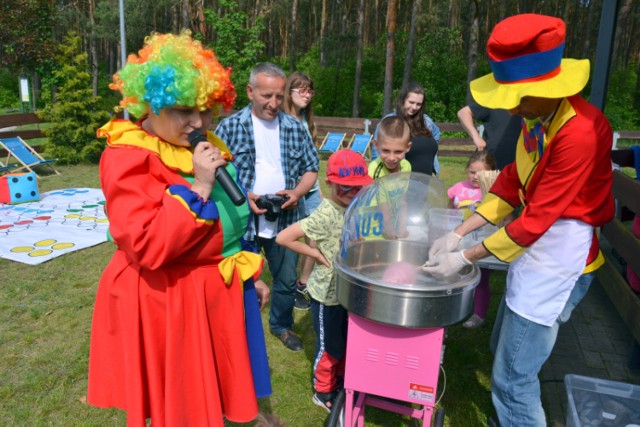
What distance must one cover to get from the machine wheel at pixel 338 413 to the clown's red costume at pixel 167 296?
553 millimetres

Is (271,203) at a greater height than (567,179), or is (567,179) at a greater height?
(567,179)

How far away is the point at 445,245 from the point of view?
2066 mm

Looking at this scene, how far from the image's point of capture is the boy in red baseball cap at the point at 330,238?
8.13ft

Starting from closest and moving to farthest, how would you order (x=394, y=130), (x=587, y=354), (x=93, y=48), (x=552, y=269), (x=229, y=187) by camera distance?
(x=229, y=187)
(x=552, y=269)
(x=394, y=130)
(x=587, y=354)
(x=93, y=48)

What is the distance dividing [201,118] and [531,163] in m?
1.34

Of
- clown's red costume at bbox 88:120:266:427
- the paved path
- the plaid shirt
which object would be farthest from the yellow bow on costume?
the paved path

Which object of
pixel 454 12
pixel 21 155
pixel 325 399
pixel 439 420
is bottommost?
pixel 325 399

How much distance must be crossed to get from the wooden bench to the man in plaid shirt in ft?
7.54

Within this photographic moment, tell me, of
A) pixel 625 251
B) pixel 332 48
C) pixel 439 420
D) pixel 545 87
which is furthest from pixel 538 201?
pixel 332 48

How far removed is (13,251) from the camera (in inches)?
220

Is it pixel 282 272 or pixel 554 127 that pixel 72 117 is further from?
pixel 554 127

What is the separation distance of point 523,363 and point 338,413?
0.92m

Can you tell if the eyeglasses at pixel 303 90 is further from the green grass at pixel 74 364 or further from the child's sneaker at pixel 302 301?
the green grass at pixel 74 364

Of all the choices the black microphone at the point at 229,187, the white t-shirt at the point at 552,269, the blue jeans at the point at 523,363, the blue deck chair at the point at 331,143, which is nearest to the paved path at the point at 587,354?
the blue jeans at the point at 523,363
